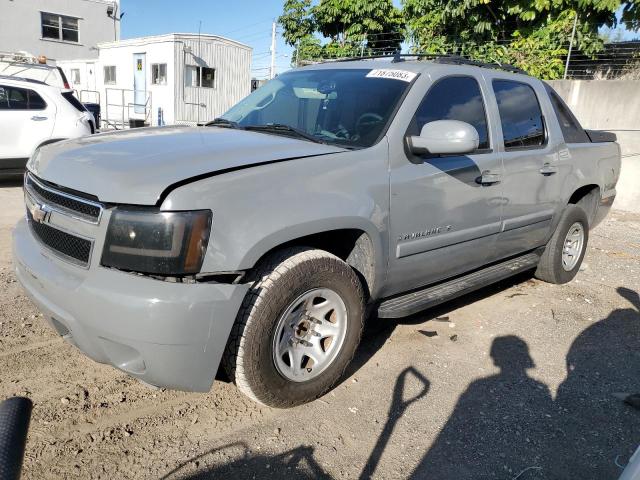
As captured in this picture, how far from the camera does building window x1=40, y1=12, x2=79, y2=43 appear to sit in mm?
24219

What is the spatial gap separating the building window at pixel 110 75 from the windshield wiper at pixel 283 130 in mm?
20111

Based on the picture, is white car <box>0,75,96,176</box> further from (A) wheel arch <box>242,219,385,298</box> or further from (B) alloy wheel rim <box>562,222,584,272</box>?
(B) alloy wheel rim <box>562,222,584,272</box>

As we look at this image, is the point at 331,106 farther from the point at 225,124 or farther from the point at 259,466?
the point at 259,466

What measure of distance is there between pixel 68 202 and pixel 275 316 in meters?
1.13

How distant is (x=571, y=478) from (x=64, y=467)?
7.66ft

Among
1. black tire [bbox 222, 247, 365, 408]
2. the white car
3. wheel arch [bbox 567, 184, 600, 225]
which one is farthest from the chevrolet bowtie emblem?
the white car

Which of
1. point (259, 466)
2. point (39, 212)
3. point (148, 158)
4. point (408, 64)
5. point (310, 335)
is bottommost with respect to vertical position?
point (259, 466)

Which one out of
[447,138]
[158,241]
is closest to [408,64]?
[447,138]

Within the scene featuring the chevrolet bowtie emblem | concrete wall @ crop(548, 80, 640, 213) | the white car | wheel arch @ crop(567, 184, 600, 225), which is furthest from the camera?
concrete wall @ crop(548, 80, 640, 213)

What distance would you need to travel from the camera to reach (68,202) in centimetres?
252

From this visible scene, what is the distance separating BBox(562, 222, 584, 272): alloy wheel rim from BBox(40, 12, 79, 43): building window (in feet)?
85.7

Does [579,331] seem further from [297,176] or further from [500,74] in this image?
[297,176]

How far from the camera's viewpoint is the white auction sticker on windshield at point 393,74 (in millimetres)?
3402

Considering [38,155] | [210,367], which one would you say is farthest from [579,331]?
[38,155]
